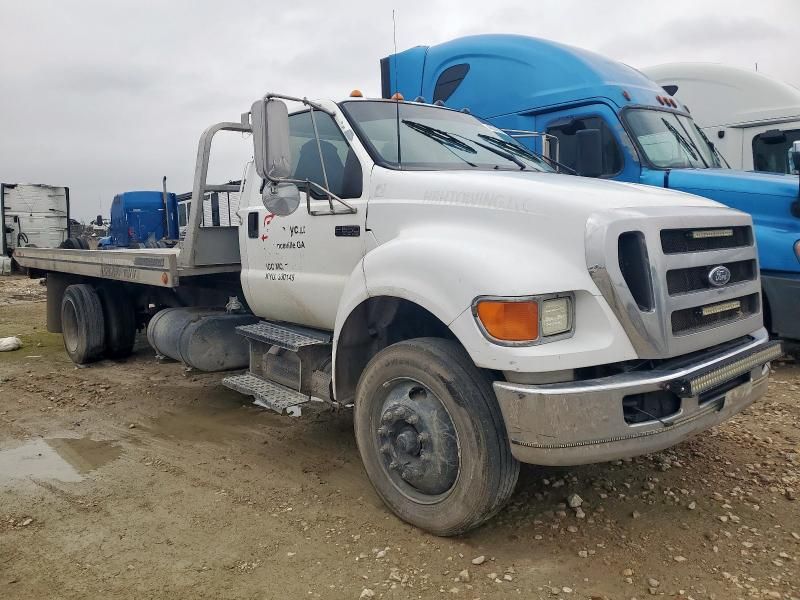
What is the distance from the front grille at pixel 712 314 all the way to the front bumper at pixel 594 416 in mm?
197

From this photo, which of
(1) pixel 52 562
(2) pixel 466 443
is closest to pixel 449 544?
(2) pixel 466 443

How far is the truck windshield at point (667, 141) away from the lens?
20.8ft

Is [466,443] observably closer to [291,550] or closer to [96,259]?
[291,550]

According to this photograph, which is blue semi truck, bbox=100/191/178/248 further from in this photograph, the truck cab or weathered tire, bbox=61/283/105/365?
the truck cab

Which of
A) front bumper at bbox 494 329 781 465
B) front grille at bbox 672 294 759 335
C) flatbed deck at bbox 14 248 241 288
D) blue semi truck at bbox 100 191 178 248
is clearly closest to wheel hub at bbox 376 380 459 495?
front bumper at bbox 494 329 781 465

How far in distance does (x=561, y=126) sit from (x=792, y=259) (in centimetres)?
247

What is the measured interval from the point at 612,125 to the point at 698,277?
12.1 ft

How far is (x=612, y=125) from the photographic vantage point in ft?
21.0

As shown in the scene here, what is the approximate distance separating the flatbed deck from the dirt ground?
1225 millimetres

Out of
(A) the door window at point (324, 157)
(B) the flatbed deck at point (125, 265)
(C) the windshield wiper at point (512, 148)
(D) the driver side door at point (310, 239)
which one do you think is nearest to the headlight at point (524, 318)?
(D) the driver side door at point (310, 239)

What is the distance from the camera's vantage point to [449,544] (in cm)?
317

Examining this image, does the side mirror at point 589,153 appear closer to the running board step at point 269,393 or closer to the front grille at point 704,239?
the front grille at point 704,239

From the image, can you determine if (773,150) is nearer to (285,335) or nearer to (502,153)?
(502,153)

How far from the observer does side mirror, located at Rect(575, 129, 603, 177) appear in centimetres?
587
